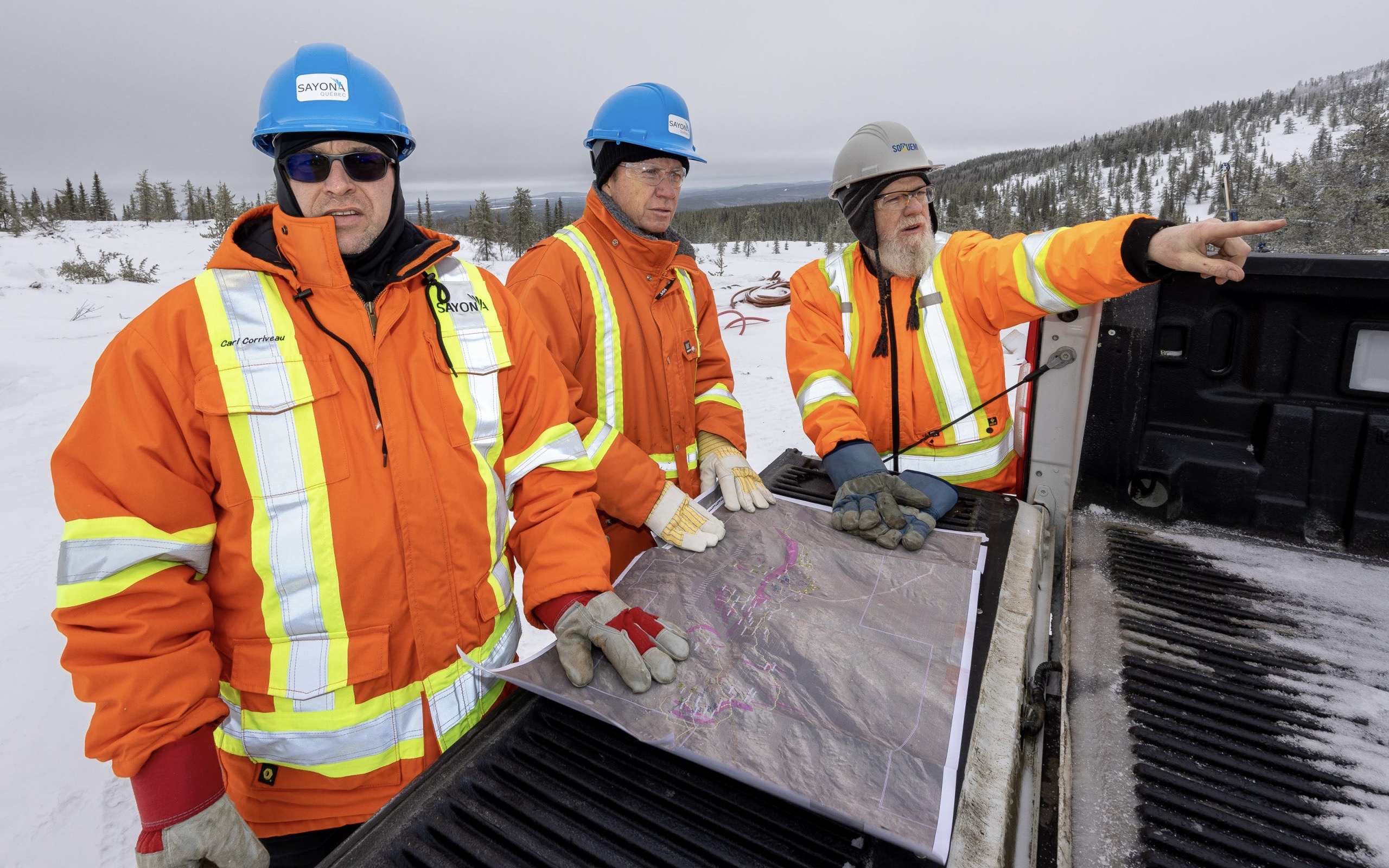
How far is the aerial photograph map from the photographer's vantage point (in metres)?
1.05

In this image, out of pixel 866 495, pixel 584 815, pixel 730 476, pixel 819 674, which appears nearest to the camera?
pixel 584 815

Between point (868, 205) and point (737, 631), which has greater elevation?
point (868, 205)

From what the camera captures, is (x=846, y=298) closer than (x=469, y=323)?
No

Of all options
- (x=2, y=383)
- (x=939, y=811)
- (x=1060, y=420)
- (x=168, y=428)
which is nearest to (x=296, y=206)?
(x=168, y=428)

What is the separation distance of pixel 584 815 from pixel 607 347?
1589mm

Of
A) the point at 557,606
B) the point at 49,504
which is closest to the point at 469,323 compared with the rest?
the point at 557,606

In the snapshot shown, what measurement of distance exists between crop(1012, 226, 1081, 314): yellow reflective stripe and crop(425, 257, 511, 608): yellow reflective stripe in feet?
5.48

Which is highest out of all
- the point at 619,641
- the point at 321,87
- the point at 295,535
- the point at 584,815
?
the point at 321,87

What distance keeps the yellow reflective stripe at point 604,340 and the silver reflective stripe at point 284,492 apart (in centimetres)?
108

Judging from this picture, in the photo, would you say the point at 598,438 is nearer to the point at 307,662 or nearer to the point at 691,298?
the point at 691,298

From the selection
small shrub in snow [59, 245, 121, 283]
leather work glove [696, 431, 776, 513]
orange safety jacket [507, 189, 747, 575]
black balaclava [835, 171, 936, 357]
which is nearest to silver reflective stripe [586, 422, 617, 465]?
orange safety jacket [507, 189, 747, 575]

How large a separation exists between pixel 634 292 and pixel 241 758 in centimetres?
175

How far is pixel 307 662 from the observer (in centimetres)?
136

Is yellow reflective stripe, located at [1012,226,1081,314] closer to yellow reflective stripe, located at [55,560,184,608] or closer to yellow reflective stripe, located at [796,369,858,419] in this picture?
yellow reflective stripe, located at [796,369,858,419]
